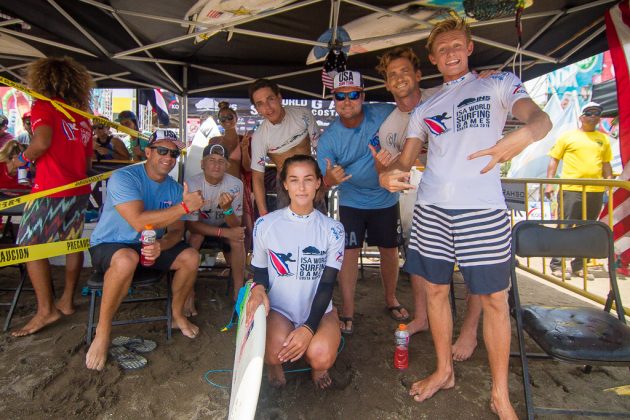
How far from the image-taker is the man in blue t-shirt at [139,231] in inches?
100

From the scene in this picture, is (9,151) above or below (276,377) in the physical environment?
above

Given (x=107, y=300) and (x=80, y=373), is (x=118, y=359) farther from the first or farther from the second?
(x=107, y=300)

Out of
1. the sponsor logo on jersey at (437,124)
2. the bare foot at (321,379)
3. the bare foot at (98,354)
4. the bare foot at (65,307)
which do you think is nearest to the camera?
the sponsor logo on jersey at (437,124)

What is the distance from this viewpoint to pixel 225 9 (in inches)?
146

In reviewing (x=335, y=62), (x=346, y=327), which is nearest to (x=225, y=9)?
(x=335, y=62)

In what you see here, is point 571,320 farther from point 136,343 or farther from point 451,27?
point 136,343

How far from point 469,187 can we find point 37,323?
331cm

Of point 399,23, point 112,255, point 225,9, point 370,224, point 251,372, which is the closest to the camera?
point 251,372

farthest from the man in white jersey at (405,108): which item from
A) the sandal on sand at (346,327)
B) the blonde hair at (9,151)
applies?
the blonde hair at (9,151)

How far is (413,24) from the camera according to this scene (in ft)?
13.5

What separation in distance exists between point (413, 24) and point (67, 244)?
13.0ft

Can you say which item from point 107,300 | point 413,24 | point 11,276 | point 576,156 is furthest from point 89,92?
point 576,156

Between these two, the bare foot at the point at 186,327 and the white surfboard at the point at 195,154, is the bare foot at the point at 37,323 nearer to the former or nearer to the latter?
the bare foot at the point at 186,327

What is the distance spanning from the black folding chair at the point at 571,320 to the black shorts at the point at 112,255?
7.64 ft
